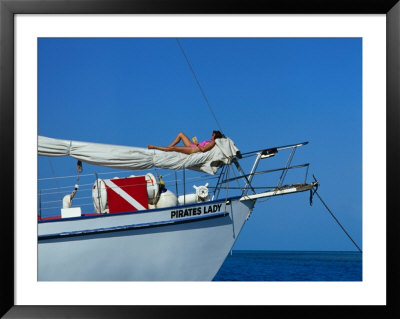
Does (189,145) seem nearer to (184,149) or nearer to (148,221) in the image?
(184,149)

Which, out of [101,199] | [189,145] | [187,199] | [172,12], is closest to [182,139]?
[189,145]

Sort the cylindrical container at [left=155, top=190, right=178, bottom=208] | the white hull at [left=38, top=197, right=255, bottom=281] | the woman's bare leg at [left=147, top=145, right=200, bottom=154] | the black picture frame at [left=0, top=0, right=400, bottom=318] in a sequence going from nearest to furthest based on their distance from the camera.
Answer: the black picture frame at [left=0, top=0, right=400, bottom=318] < the white hull at [left=38, top=197, right=255, bottom=281] < the woman's bare leg at [left=147, top=145, right=200, bottom=154] < the cylindrical container at [left=155, top=190, right=178, bottom=208]

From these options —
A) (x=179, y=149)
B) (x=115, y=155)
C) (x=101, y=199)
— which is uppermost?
(x=179, y=149)

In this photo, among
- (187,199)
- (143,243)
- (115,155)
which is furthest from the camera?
(187,199)

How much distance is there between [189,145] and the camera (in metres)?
15.5

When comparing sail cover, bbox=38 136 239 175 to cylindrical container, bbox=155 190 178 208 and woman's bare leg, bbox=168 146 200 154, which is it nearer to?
woman's bare leg, bbox=168 146 200 154

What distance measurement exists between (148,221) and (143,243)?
0.49 m

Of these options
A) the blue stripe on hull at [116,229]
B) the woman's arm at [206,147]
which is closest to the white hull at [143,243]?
the blue stripe on hull at [116,229]

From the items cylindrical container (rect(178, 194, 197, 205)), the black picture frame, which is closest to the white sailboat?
cylindrical container (rect(178, 194, 197, 205))

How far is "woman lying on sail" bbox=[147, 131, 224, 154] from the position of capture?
15.1 m

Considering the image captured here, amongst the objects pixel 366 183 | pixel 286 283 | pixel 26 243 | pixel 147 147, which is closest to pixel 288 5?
pixel 366 183

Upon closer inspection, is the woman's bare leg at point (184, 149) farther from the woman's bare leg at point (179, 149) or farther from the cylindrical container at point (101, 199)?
the cylindrical container at point (101, 199)

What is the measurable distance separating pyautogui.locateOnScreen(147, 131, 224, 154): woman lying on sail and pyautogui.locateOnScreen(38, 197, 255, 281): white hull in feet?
4.05

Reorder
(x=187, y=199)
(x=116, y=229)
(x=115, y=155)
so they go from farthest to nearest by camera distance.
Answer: (x=187, y=199)
(x=116, y=229)
(x=115, y=155)
